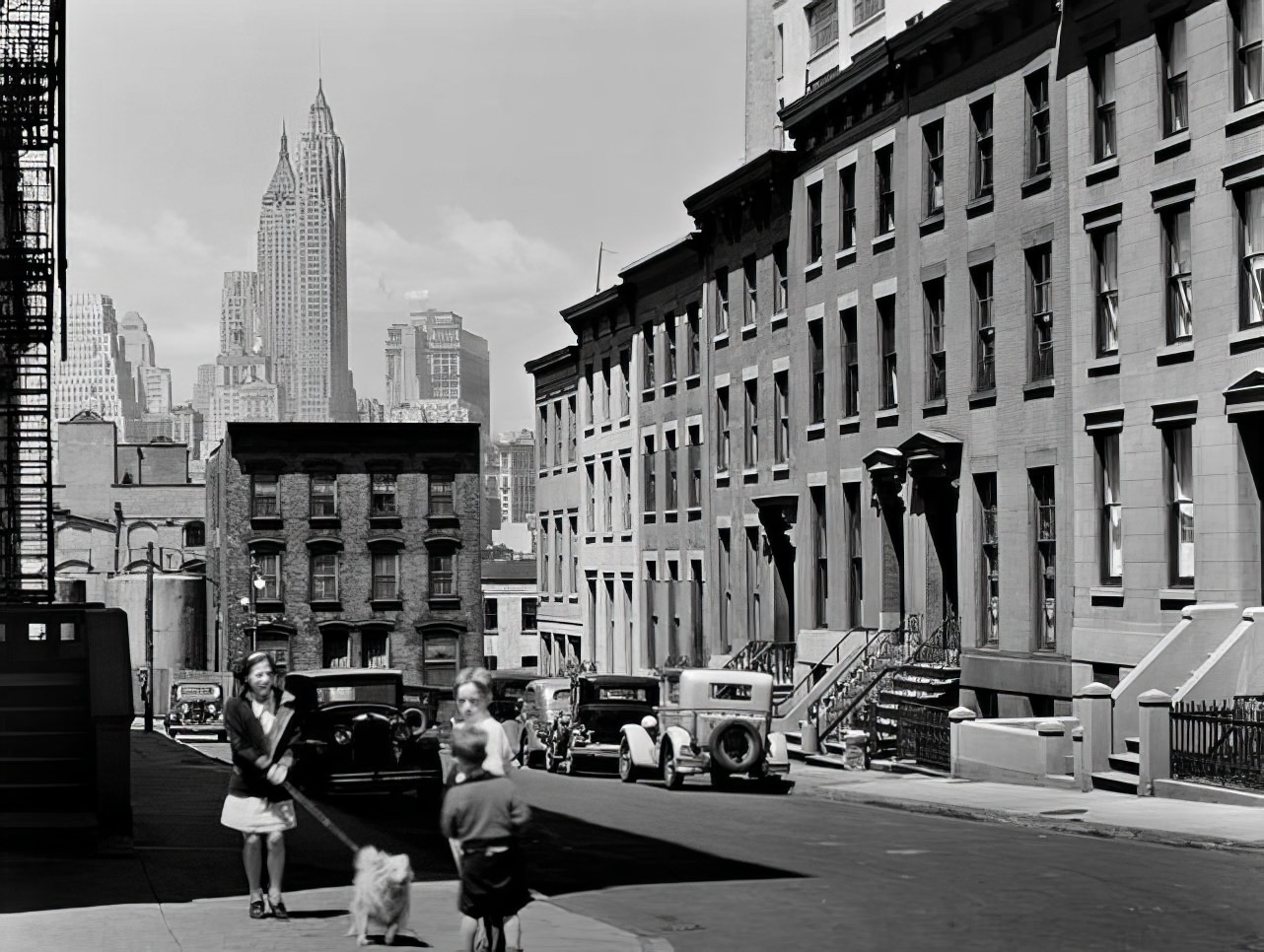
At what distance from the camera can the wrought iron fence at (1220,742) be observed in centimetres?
2309

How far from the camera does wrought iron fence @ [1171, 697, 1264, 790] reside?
75.8 feet

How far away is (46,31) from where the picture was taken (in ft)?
118

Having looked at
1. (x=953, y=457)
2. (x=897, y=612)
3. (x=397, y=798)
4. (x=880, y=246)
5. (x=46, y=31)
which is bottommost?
(x=397, y=798)

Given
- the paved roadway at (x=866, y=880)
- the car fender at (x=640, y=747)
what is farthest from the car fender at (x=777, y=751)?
the paved roadway at (x=866, y=880)

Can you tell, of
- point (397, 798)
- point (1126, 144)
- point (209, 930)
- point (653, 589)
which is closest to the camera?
point (209, 930)

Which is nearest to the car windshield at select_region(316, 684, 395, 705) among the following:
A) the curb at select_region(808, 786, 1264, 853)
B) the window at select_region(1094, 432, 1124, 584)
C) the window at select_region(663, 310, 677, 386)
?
the curb at select_region(808, 786, 1264, 853)

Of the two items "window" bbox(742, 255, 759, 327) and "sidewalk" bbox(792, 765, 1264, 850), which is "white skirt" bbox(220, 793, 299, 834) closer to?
"sidewalk" bbox(792, 765, 1264, 850)

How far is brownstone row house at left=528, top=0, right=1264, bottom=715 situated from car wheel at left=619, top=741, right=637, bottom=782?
6627 mm

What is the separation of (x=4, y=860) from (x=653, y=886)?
5833 millimetres

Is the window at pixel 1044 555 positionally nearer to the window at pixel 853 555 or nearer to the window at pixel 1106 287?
the window at pixel 1106 287

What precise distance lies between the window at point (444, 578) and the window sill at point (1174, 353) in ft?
182

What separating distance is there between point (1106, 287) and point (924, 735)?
8224mm

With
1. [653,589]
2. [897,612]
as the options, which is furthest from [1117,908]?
[653,589]

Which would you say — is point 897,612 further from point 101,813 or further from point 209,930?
point 209,930
